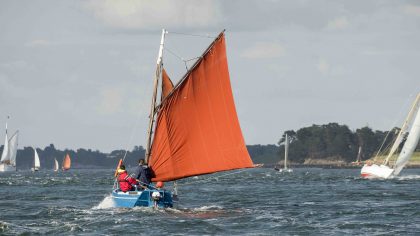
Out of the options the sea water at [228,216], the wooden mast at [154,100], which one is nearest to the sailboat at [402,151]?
the sea water at [228,216]

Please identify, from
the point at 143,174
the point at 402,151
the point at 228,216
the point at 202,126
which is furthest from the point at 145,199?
the point at 402,151

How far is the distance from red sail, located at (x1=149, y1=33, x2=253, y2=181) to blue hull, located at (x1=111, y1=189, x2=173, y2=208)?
4.13 feet

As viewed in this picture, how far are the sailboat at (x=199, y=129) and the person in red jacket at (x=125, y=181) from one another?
0.61m

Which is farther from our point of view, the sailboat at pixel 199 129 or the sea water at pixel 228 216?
the sailboat at pixel 199 129

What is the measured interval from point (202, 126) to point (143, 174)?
14.1 feet

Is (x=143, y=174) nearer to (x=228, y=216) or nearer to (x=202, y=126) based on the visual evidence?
(x=202, y=126)

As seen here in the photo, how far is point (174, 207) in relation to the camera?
67125 millimetres

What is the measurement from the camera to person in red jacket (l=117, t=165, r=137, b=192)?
63.7 meters

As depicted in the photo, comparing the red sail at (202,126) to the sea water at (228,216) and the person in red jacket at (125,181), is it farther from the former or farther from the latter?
the sea water at (228,216)

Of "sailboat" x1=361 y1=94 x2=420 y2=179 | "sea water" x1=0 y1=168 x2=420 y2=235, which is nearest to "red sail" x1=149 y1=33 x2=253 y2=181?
"sea water" x1=0 y1=168 x2=420 y2=235

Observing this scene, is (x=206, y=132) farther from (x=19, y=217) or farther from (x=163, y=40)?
(x=19, y=217)

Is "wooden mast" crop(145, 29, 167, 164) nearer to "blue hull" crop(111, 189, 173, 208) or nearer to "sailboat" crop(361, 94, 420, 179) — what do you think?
"blue hull" crop(111, 189, 173, 208)

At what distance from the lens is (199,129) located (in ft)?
207

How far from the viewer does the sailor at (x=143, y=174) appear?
206 feet
